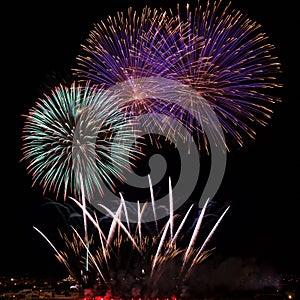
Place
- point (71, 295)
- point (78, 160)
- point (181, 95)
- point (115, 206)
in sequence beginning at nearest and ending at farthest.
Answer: point (181, 95), point (78, 160), point (115, 206), point (71, 295)

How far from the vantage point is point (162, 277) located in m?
24.6

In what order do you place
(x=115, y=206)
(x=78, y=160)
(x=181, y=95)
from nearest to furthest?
(x=181, y=95), (x=78, y=160), (x=115, y=206)

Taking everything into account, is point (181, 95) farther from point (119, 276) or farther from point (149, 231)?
point (119, 276)

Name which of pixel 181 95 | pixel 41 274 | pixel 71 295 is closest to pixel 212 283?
pixel 71 295

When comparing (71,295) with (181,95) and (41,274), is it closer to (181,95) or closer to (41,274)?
(181,95)

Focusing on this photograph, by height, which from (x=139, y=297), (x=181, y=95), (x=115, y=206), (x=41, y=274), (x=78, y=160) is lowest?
(x=41, y=274)

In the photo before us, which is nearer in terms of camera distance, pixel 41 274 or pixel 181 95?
pixel 181 95

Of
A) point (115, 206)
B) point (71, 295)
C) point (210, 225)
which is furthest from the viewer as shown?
point (71, 295)

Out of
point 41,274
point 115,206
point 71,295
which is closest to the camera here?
point 115,206

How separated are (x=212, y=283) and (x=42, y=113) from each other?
978cm

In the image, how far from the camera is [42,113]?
17.9 meters

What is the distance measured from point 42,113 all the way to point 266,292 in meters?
11.5

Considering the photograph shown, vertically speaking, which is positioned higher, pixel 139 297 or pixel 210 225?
pixel 210 225

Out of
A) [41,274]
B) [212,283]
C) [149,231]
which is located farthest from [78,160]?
[41,274]
